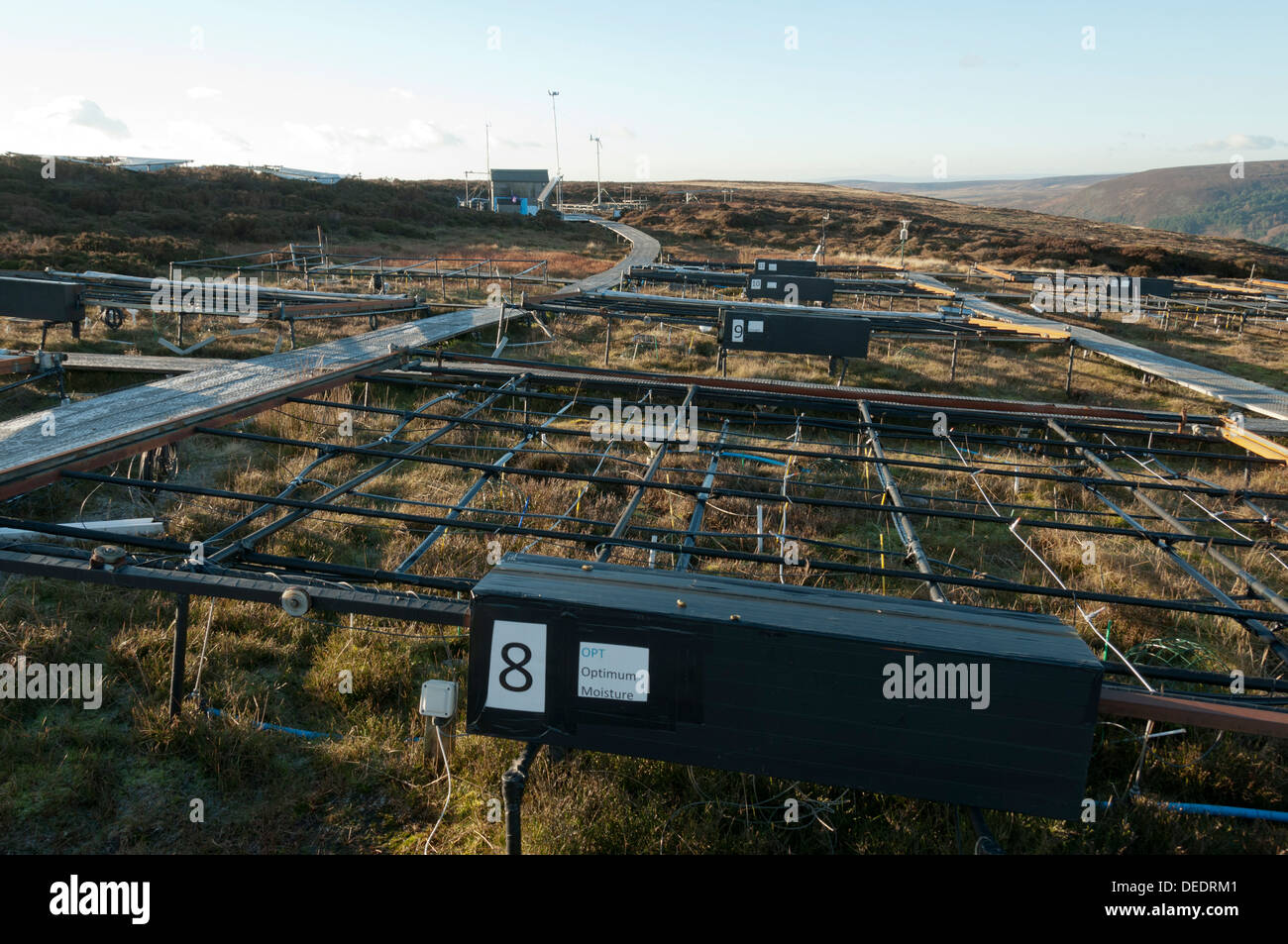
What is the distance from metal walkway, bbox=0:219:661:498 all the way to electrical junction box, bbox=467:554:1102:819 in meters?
4.59

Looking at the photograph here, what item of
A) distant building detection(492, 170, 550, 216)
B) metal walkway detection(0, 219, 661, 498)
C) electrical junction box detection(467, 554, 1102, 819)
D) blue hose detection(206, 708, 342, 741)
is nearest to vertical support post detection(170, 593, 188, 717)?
blue hose detection(206, 708, 342, 741)

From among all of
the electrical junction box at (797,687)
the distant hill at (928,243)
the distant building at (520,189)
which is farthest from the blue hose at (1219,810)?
the distant building at (520,189)

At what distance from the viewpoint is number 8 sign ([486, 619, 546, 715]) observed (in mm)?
3617

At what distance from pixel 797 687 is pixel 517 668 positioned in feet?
4.54

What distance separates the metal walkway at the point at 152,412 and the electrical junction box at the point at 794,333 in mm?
8145

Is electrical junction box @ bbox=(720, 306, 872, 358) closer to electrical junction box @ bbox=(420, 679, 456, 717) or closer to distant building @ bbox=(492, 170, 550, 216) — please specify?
electrical junction box @ bbox=(420, 679, 456, 717)

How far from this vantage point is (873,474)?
12453mm

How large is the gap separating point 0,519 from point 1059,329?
21.6 metres

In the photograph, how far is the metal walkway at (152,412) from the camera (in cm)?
601

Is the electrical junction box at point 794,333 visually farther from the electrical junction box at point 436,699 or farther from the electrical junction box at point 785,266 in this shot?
the electrical junction box at point 436,699

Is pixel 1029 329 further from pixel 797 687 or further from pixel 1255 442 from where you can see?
pixel 797 687

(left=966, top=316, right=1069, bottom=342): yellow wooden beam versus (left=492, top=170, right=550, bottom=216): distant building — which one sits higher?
(left=492, top=170, right=550, bottom=216): distant building

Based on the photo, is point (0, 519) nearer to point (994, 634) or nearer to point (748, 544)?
point (994, 634)
